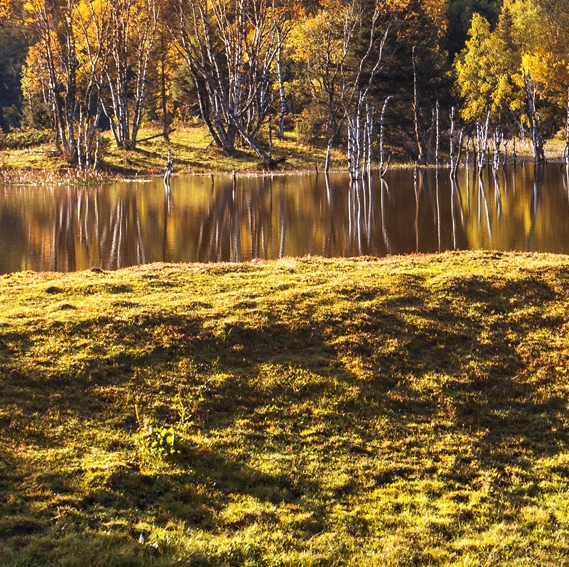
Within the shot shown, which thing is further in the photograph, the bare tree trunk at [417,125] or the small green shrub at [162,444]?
the bare tree trunk at [417,125]

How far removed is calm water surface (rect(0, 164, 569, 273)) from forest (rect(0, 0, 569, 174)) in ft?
37.2

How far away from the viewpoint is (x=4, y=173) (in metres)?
49.5

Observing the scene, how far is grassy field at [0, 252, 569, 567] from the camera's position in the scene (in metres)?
6.68

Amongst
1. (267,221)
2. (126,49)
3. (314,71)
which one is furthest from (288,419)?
(314,71)

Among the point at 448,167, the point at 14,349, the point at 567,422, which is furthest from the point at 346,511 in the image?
the point at 448,167

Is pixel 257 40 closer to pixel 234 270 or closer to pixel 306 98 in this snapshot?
pixel 306 98

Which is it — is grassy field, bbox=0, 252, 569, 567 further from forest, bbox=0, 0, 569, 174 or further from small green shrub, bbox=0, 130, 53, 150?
small green shrub, bbox=0, 130, 53, 150

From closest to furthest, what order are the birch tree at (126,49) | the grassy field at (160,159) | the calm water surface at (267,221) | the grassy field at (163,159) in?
the calm water surface at (267,221)
the grassy field at (163,159)
the grassy field at (160,159)
the birch tree at (126,49)

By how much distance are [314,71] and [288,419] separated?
54087 mm

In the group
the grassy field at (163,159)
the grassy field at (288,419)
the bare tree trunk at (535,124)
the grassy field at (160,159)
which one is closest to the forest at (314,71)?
the bare tree trunk at (535,124)

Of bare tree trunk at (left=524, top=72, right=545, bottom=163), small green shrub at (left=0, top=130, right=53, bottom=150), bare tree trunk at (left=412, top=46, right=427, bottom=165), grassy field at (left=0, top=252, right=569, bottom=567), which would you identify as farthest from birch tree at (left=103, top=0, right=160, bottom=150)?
grassy field at (left=0, top=252, right=569, bottom=567)

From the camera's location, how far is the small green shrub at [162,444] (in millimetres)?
7926

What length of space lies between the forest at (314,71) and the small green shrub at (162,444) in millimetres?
40375

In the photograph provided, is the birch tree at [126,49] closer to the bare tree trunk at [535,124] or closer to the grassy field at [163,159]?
the grassy field at [163,159]
